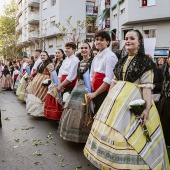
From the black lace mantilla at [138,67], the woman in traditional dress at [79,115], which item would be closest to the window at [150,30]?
the woman in traditional dress at [79,115]

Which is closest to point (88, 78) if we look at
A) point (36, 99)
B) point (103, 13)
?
point (36, 99)

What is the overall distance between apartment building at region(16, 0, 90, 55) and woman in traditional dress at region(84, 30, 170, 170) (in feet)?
87.0

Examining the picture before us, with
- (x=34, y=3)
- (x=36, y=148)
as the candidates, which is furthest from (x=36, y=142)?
(x=34, y=3)

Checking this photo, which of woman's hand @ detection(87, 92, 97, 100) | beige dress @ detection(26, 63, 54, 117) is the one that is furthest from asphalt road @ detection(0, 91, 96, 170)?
woman's hand @ detection(87, 92, 97, 100)

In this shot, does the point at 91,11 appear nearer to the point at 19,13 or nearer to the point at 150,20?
the point at 150,20

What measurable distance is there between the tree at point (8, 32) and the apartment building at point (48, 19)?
5.37ft

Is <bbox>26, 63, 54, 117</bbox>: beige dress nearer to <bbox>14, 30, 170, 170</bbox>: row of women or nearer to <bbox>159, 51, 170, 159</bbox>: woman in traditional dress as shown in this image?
<bbox>14, 30, 170, 170</bbox>: row of women

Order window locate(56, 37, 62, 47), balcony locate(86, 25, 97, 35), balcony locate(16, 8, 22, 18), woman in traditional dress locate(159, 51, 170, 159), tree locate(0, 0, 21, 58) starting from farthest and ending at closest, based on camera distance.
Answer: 1. balcony locate(16, 8, 22, 18)
2. tree locate(0, 0, 21, 58)
3. balcony locate(86, 25, 97, 35)
4. window locate(56, 37, 62, 47)
5. woman in traditional dress locate(159, 51, 170, 159)

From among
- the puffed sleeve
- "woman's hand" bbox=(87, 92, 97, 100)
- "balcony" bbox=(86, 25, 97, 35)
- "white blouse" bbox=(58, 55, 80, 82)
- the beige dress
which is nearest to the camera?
the puffed sleeve

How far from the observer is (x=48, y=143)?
203 inches

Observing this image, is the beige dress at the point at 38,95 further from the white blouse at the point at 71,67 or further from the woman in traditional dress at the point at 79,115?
the woman in traditional dress at the point at 79,115

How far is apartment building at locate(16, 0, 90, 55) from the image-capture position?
3344 centimetres

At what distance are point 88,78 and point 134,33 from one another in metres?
1.48

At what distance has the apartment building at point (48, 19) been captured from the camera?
1316 inches
